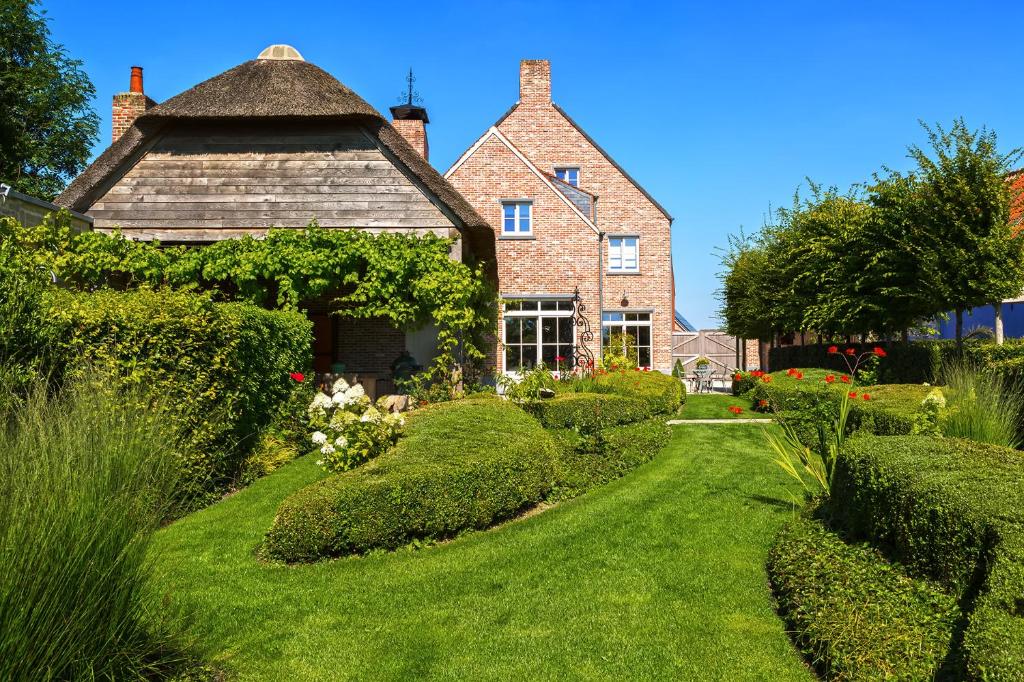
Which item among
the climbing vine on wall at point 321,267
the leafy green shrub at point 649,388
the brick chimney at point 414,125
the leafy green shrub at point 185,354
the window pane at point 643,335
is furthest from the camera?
the window pane at point 643,335

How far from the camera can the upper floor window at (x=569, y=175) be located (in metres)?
26.4

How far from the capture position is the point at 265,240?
1393 centimetres

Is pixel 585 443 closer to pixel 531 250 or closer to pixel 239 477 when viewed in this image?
pixel 239 477

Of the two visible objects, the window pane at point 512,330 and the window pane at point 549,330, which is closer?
the window pane at point 549,330

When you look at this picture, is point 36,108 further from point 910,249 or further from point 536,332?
point 910,249

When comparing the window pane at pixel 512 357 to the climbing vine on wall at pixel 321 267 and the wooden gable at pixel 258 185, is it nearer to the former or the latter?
the climbing vine on wall at pixel 321 267

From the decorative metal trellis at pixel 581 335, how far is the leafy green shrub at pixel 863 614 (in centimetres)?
1631

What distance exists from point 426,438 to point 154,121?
35.2 feet

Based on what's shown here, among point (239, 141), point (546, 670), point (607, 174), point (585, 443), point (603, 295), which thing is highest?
point (607, 174)

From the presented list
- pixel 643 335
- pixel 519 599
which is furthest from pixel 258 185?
pixel 643 335

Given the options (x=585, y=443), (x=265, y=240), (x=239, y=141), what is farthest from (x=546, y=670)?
(x=239, y=141)

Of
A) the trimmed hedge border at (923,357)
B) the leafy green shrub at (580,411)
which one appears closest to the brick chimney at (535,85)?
the trimmed hedge border at (923,357)

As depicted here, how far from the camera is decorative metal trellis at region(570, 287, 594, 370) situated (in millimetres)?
21172

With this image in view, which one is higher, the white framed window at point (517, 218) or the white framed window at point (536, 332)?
the white framed window at point (517, 218)
